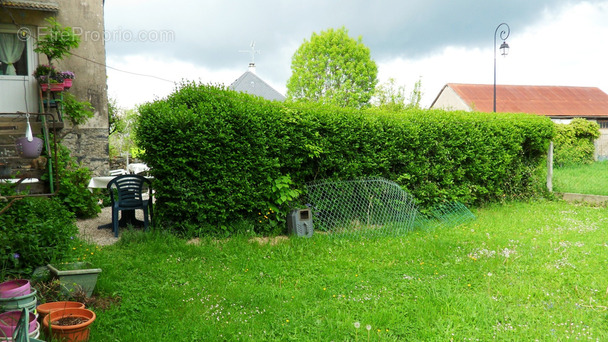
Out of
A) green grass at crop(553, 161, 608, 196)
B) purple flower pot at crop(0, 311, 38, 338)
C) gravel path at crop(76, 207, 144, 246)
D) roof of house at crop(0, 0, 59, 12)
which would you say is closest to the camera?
purple flower pot at crop(0, 311, 38, 338)

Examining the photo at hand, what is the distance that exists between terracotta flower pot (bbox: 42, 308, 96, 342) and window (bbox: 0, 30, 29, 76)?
7405mm

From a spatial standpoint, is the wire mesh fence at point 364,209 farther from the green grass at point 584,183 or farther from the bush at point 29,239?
the green grass at point 584,183

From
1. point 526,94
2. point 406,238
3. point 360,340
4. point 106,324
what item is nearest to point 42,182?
point 106,324

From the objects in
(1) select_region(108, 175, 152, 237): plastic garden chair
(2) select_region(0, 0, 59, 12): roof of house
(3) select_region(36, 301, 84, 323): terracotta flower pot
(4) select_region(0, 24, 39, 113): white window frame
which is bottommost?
(3) select_region(36, 301, 84, 323): terracotta flower pot

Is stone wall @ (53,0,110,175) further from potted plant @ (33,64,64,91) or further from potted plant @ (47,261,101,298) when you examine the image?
potted plant @ (47,261,101,298)

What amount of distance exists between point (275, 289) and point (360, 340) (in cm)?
138

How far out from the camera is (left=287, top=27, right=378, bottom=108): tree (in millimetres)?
34344

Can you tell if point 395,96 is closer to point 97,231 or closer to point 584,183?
point 584,183

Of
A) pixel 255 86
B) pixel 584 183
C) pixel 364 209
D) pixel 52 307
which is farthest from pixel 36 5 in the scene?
pixel 255 86

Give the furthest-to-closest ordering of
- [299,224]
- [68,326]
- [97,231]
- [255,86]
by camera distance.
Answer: [255,86] < [97,231] < [299,224] < [68,326]

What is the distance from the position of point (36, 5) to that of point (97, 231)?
16.2 feet

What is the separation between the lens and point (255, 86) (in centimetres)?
2428

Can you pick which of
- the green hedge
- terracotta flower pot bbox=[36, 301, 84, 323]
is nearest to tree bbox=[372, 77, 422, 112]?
the green hedge

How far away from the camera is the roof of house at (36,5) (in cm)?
814
